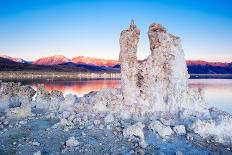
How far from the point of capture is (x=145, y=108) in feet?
57.8

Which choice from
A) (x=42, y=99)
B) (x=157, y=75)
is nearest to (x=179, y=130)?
(x=157, y=75)

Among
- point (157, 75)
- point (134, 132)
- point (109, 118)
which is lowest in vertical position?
point (134, 132)

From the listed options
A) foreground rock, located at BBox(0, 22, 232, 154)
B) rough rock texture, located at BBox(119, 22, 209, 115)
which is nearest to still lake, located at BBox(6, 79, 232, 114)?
rough rock texture, located at BBox(119, 22, 209, 115)

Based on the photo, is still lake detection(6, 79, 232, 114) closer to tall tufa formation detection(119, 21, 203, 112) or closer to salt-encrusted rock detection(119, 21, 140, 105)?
tall tufa formation detection(119, 21, 203, 112)

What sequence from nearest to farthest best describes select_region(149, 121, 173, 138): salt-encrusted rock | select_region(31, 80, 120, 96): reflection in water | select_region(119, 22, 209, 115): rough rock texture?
1. select_region(149, 121, 173, 138): salt-encrusted rock
2. select_region(119, 22, 209, 115): rough rock texture
3. select_region(31, 80, 120, 96): reflection in water

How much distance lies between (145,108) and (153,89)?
4.00 feet

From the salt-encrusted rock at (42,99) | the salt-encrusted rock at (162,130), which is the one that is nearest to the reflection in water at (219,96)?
the salt-encrusted rock at (162,130)

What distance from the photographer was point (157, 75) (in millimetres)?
18297

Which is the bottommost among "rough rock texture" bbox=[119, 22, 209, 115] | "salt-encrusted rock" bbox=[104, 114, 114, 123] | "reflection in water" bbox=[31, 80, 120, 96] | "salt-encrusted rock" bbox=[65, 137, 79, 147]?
"reflection in water" bbox=[31, 80, 120, 96]

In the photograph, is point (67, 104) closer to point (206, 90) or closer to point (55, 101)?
point (55, 101)

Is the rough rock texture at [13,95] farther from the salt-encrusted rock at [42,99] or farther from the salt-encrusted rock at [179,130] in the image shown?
the salt-encrusted rock at [179,130]

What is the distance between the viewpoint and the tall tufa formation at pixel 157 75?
1769 centimetres

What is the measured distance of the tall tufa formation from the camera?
17.7 meters

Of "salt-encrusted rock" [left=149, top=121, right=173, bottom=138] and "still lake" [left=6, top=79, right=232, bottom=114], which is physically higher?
"salt-encrusted rock" [left=149, top=121, right=173, bottom=138]
